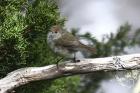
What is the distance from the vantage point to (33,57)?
5.43 metres

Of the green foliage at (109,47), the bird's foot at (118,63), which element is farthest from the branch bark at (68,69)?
the green foliage at (109,47)

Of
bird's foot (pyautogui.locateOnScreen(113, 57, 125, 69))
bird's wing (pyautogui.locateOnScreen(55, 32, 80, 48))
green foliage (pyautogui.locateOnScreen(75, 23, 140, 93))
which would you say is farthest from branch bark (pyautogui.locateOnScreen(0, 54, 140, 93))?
green foliage (pyautogui.locateOnScreen(75, 23, 140, 93))

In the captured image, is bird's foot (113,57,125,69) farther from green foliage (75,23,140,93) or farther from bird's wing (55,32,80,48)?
green foliage (75,23,140,93)

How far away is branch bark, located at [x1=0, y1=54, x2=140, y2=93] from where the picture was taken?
4.85 meters

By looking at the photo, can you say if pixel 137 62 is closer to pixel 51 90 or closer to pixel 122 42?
pixel 51 90

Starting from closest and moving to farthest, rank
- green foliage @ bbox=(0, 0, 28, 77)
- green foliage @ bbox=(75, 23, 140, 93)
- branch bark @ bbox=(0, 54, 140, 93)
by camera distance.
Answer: branch bark @ bbox=(0, 54, 140, 93)
green foliage @ bbox=(0, 0, 28, 77)
green foliage @ bbox=(75, 23, 140, 93)

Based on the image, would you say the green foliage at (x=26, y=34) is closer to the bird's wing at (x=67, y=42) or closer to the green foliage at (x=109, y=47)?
the bird's wing at (x=67, y=42)

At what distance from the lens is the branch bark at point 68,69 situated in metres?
4.85

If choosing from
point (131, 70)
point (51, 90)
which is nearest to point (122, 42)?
point (51, 90)

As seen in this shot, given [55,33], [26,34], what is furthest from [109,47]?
[55,33]

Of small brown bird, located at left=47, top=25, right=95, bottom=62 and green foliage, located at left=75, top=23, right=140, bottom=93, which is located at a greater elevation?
small brown bird, located at left=47, top=25, right=95, bottom=62

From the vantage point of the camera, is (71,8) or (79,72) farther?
(71,8)

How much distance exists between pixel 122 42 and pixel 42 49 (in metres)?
1.93

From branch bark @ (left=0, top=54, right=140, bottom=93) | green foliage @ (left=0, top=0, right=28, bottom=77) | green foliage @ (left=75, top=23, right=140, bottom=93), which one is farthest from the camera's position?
green foliage @ (left=75, top=23, right=140, bottom=93)
